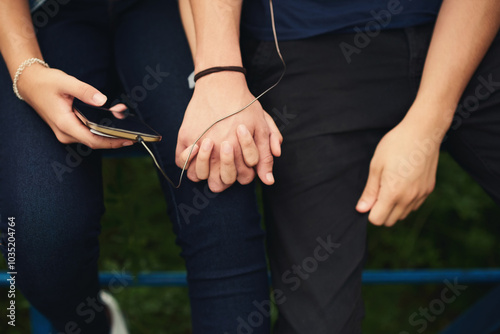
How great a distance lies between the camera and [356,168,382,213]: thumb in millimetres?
887

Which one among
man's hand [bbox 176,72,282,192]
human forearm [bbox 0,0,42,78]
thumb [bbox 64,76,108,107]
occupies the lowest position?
man's hand [bbox 176,72,282,192]

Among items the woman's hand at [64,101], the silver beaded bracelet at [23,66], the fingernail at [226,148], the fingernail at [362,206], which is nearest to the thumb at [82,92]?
the woman's hand at [64,101]

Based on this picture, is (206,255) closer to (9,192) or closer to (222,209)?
(222,209)

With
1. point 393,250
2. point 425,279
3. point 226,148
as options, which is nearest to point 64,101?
point 226,148

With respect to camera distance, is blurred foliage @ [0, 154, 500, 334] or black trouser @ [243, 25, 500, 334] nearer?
black trouser @ [243, 25, 500, 334]

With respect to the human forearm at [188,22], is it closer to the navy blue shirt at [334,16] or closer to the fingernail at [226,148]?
the navy blue shirt at [334,16]

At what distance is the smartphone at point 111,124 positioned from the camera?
78cm

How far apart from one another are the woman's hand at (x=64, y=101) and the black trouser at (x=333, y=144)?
0.31m

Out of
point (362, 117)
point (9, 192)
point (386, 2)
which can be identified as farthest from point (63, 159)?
point (386, 2)

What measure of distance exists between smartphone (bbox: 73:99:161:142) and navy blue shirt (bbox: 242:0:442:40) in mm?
309

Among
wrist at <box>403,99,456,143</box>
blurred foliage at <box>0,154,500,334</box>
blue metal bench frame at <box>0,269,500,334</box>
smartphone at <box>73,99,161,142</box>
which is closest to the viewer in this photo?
smartphone at <box>73,99,161,142</box>

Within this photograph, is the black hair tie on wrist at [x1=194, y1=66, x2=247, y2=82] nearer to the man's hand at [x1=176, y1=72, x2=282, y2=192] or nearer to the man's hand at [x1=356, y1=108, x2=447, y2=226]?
the man's hand at [x1=176, y1=72, x2=282, y2=192]

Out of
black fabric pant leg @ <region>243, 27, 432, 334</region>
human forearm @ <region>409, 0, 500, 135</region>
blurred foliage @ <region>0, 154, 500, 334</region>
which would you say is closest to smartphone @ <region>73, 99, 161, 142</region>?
black fabric pant leg @ <region>243, 27, 432, 334</region>

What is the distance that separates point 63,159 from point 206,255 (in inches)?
12.2
